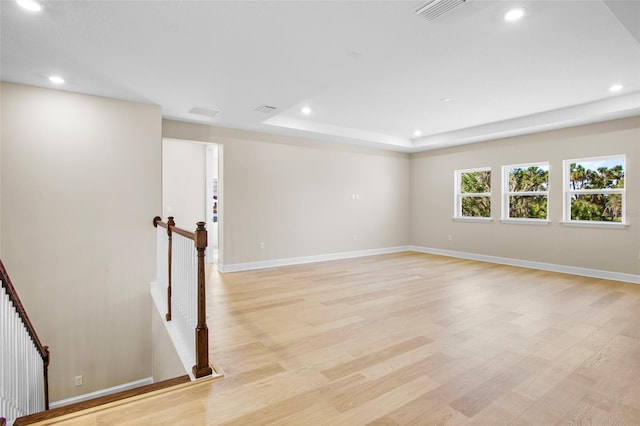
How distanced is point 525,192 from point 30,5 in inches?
286

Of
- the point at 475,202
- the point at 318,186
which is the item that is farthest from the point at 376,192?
the point at 475,202

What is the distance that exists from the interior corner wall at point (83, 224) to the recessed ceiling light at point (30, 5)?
1.93 m

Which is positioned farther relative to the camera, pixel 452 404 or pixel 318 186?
pixel 318 186

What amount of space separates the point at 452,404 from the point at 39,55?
4.36m

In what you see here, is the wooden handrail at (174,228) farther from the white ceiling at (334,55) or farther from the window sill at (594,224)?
the window sill at (594,224)

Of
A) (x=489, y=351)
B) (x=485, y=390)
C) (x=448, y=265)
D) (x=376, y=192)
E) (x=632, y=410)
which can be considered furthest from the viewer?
(x=376, y=192)

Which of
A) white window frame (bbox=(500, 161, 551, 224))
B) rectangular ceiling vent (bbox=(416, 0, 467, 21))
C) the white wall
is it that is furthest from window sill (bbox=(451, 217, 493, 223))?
the white wall

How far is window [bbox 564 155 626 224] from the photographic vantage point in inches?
203

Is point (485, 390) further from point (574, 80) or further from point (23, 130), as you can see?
point (23, 130)

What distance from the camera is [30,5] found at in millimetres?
2164

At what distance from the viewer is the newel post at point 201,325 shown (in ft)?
7.33

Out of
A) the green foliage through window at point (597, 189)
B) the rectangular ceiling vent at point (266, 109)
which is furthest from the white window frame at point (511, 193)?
the rectangular ceiling vent at point (266, 109)

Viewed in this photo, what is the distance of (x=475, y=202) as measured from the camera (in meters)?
7.11

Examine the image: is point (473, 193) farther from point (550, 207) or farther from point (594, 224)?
point (594, 224)
